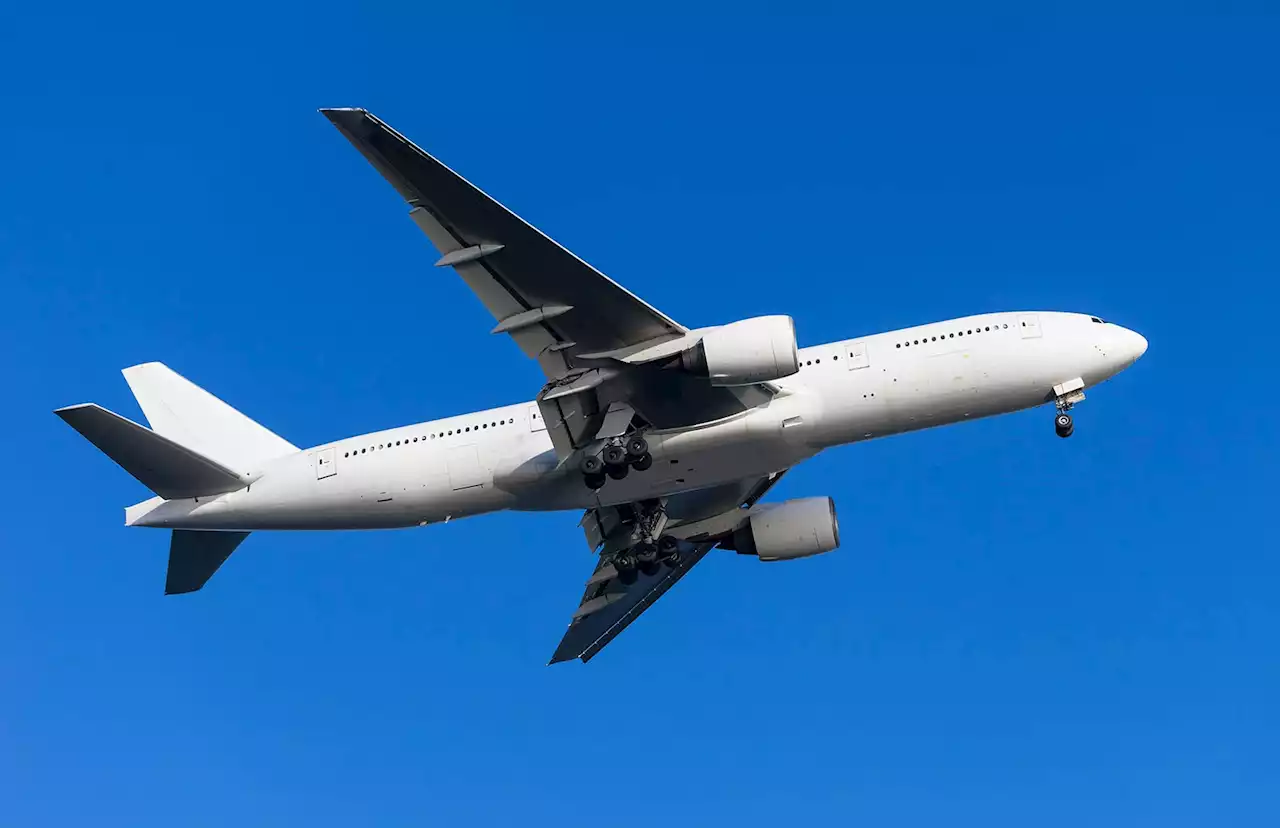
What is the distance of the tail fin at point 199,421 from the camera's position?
39.9m

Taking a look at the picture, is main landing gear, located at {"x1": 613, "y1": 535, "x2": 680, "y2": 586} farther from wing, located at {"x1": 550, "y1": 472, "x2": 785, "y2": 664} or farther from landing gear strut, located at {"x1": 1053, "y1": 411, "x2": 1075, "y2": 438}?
landing gear strut, located at {"x1": 1053, "y1": 411, "x2": 1075, "y2": 438}

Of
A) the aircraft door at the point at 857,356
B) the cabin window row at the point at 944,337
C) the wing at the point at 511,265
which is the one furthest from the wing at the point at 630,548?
the wing at the point at 511,265

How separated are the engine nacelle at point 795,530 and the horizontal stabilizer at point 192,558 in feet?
49.7

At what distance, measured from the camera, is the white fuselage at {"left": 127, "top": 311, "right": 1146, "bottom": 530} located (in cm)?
3488

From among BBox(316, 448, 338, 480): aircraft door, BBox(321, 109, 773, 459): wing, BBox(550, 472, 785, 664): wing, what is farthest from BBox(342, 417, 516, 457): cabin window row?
BBox(550, 472, 785, 664): wing

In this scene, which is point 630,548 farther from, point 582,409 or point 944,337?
point 944,337

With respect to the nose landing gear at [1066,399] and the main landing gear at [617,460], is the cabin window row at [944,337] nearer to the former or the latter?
the nose landing gear at [1066,399]

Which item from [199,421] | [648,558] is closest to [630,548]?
[648,558]

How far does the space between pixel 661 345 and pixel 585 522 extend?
383 inches

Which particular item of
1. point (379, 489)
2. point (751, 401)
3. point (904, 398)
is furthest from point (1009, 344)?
point (379, 489)

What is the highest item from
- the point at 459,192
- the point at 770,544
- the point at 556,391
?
the point at 459,192

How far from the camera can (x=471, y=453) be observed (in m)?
36.8

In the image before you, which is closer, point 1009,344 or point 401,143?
point 401,143

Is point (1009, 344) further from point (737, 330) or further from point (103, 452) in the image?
point (103, 452)
